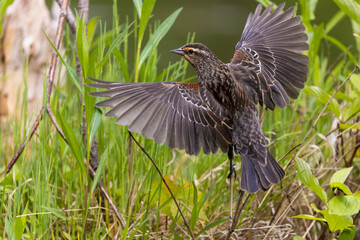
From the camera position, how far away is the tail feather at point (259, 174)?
90.0 inches

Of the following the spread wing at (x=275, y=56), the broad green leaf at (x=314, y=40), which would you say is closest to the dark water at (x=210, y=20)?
the broad green leaf at (x=314, y=40)

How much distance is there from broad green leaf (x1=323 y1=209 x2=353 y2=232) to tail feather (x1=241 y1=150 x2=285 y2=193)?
0.24 meters

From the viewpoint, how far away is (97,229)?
2.51m

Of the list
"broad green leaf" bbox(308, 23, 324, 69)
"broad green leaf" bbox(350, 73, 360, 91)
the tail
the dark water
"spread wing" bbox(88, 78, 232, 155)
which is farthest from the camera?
the dark water

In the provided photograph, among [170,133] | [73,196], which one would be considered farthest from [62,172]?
[170,133]

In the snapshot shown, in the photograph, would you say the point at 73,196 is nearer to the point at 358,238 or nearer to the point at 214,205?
the point at 214,205

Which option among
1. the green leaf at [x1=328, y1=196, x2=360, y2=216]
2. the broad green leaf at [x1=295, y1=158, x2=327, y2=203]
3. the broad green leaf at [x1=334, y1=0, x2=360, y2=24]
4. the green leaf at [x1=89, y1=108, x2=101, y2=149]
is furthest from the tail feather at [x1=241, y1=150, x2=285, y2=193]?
the broad green leaf at [x1=334, y1=0, x2=360, y2=24]

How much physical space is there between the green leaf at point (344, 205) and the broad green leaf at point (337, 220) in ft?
0.06

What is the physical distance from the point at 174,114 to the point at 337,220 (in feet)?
2.57

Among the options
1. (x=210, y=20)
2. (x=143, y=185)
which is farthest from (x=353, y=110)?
(x=210, y=20)

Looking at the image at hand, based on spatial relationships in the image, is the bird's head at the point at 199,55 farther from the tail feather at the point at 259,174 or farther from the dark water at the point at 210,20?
the dark water at the point at 210,20

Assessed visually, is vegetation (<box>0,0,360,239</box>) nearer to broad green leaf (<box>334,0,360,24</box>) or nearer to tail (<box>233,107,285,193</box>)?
broad green leaf (<box>334,0,360,24</box>)

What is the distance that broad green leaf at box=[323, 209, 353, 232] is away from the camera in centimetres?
219

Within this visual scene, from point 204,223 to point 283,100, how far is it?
679 mm
